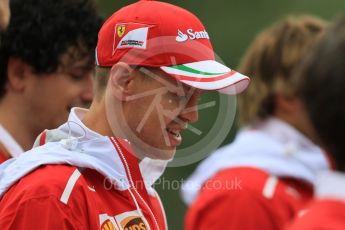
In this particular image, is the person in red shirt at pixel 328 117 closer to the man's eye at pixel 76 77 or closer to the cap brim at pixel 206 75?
the cap brim at pixel 206 75

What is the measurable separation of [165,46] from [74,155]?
17.2 inches

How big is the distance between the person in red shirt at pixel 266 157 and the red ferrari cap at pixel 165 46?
16 centimetres

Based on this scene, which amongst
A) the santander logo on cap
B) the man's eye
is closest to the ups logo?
the santander logo on cap

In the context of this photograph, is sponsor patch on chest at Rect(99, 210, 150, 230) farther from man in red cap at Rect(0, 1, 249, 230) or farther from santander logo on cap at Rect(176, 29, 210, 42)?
santander logo on cap at Rect(176, 29, 210, 42)

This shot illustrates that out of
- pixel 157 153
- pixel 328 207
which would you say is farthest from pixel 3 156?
pixel 328 207

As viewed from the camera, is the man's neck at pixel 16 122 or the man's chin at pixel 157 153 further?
the man's neck at pixel 16 122

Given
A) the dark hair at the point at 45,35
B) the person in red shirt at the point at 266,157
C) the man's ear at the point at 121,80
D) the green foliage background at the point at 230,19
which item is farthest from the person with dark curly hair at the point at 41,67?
the green foliage background at the point at 230,19

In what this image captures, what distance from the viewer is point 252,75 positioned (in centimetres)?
315

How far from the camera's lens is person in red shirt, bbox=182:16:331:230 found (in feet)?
9.35

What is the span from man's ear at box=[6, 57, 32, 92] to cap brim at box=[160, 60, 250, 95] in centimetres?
Answer: 93

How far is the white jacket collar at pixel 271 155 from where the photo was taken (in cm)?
302

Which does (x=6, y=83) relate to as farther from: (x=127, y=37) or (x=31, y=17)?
(x=127, y=37)

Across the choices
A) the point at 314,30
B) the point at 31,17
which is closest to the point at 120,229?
the point at 314,30

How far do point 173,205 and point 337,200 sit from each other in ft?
23.3
